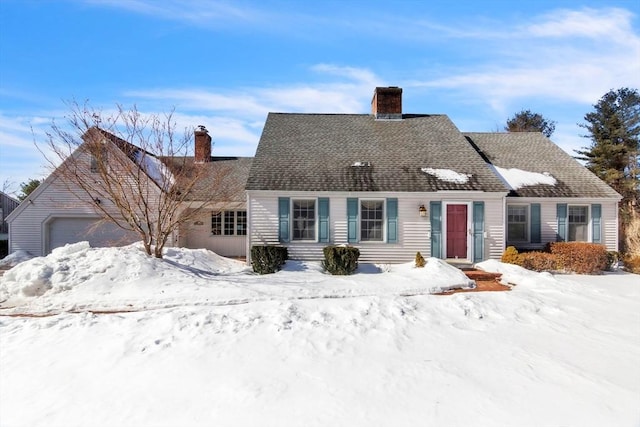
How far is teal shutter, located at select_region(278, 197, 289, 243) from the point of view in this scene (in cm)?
1256

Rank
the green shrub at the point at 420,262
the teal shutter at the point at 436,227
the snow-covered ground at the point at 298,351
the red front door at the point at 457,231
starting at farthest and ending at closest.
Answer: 1. the red front door at the point at 457,231
2. the teal shutter at the point at 436,227
3. the green shrub at the point at 420,262
4. the snow-covered ground at the point at 298,351

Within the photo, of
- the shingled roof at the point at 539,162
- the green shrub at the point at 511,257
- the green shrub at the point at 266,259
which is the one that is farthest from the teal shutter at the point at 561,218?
the green shrub at the point at 266,259

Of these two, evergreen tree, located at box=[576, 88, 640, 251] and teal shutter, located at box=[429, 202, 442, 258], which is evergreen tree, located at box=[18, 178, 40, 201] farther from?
evergreen tree, located at box=[576, 88, 640, 251]

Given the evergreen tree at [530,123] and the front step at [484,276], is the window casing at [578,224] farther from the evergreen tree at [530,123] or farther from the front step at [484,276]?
the evergreen tree at [530,123]

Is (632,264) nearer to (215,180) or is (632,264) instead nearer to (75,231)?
(215,180)

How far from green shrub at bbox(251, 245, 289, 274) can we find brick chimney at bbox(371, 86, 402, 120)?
9572mm

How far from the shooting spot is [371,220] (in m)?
12.9

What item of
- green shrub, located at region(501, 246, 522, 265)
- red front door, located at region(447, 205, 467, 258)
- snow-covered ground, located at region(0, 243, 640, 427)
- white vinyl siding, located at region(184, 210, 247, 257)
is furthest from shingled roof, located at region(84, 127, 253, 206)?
green shrub, located at region(501, 246, 522, 265)

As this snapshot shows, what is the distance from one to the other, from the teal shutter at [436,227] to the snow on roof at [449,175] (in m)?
1.13

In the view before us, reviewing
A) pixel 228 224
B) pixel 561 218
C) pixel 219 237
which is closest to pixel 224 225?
pixel 228 224

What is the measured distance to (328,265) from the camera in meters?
Answer: 11.1

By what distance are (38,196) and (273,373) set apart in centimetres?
1596

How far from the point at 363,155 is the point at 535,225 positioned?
719 centimetres

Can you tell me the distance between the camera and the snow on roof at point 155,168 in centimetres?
1198
